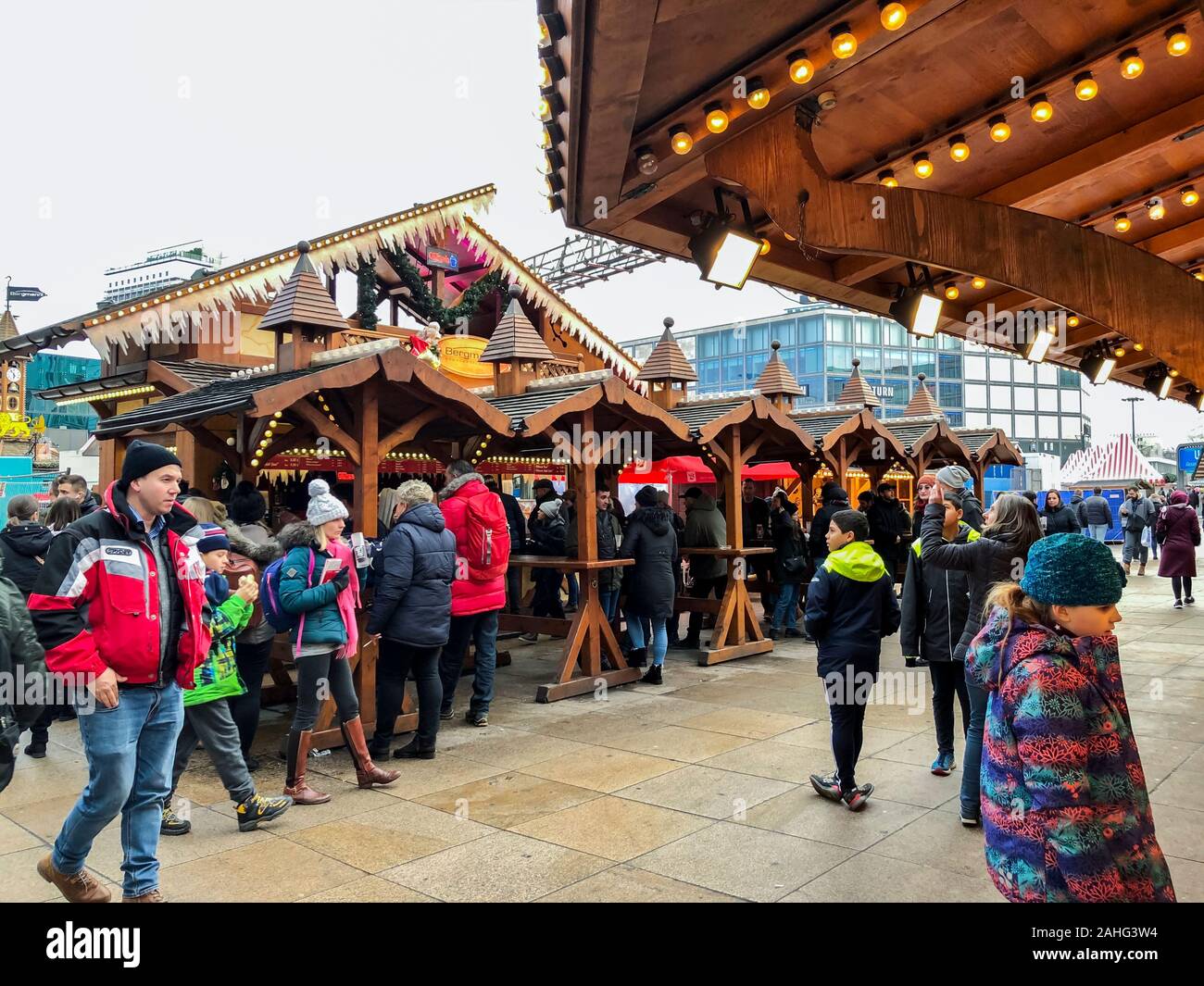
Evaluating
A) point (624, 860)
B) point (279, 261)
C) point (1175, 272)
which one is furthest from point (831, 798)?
point (279, 261)

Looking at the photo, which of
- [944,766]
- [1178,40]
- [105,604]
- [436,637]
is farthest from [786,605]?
[105,604]

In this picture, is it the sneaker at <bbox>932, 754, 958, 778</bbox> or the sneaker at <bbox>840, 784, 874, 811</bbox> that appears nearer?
the sneaker at <bbox>840, 784, 874, 811</bbox>

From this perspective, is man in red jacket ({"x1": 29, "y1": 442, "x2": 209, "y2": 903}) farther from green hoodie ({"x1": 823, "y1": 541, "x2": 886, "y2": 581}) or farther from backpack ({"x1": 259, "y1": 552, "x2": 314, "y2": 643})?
green hoodie ({"x1": 823, "y1": 541, "x2": 886, "y2": 581})

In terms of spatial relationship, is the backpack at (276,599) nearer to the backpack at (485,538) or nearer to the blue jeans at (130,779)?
the blue jeans at (130,779)

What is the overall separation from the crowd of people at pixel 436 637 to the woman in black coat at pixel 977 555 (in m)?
0.01

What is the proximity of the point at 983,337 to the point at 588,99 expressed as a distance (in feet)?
16.6

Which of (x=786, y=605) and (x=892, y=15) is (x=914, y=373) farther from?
(x=892, y=15)

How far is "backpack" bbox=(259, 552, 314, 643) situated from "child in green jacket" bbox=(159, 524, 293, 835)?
27 cm

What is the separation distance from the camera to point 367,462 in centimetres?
680

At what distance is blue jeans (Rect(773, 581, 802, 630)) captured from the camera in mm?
11617

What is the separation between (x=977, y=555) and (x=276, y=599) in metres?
4.08

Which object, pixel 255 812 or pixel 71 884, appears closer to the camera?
pixel 71 884

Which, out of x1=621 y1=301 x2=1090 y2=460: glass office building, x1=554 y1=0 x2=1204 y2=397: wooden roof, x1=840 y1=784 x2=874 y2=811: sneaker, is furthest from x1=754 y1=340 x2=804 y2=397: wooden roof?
x1=621 y1=301 x2=1090 y2=460: glass office building

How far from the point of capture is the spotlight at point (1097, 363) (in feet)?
28.7
